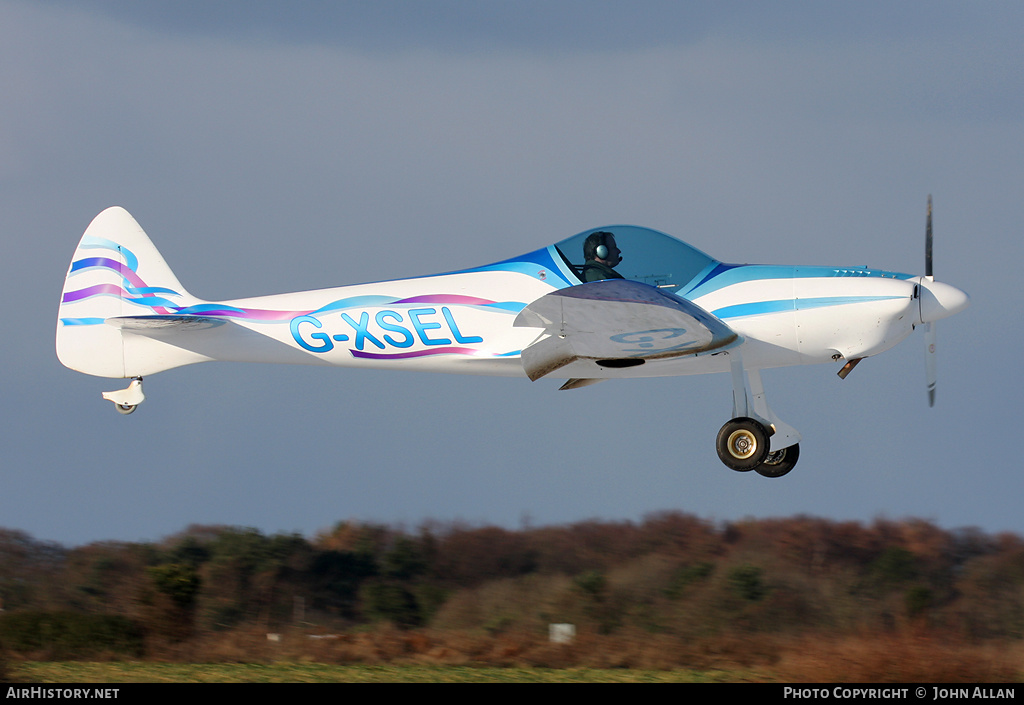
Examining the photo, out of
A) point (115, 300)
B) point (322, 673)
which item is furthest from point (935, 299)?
point (115, 300)

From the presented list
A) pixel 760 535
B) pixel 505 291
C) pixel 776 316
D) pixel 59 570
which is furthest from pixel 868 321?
pixel 59 570

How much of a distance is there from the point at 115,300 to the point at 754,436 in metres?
8.08

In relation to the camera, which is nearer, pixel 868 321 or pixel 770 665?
pixel 868 321

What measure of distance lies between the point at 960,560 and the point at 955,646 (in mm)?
4523

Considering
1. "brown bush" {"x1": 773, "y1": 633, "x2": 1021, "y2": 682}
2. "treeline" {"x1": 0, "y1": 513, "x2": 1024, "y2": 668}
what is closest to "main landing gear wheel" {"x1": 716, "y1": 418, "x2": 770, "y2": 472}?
"brown bush" {"x1": 773, "y1": 633, "x2": 1021, "y2": 682}

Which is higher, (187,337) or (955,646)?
(187,337)

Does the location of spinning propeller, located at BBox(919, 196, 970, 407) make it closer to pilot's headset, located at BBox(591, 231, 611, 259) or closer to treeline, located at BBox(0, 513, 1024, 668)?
pilot's headset, located at BBox(591, 231, 611, 259)

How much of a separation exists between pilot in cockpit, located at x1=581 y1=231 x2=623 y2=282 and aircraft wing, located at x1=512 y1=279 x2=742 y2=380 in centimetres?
37

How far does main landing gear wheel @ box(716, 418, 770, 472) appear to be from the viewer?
1180 cm

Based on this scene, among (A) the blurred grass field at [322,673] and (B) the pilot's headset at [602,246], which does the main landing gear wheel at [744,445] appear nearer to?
(B) the pilot's headset at [602,246]

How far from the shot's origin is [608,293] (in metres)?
11.0

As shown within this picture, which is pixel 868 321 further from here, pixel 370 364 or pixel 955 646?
pixel 370 364

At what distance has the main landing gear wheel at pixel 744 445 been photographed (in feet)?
38.7

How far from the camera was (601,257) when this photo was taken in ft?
39.2
